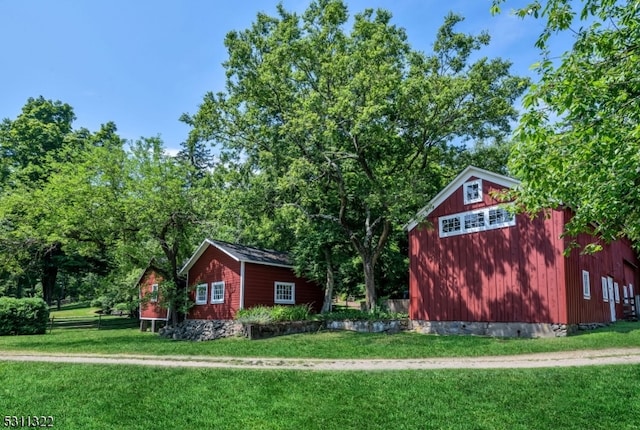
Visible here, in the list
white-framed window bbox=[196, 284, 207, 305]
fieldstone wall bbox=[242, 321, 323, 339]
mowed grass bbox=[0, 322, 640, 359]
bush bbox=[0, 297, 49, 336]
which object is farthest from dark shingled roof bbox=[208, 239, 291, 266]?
bush bbox=[0, 297, 49, 336]

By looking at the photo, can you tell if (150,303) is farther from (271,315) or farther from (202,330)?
(271,315)

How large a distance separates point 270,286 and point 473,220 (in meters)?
11.1

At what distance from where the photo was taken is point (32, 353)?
50.0 feet

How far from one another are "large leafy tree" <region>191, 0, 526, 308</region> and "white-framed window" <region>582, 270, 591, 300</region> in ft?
22.2

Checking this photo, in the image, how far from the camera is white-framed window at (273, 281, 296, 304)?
80.9 ft

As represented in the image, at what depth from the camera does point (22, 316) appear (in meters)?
25.0

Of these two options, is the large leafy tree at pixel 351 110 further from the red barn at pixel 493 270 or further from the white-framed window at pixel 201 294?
the white-framed window at pixel 201 294

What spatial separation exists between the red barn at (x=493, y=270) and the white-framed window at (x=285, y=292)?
7718 millimetres

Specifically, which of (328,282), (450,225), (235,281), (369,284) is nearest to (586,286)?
(450,225)

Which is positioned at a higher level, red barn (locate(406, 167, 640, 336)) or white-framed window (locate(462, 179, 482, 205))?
white-framed window (locate(462, 179, 482, 205))

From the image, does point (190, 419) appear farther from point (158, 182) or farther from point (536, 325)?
point (158, 182)

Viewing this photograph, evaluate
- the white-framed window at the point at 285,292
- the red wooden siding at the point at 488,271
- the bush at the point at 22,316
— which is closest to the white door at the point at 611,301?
the red wooden siding at the point at 488,271

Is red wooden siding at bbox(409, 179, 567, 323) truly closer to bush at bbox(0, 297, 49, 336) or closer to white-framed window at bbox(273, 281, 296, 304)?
white-framed window at bbox(273, 281, 296, 304)

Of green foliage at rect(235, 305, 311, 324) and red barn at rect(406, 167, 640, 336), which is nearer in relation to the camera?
red barn at rect(406, 167, 640, 336)
